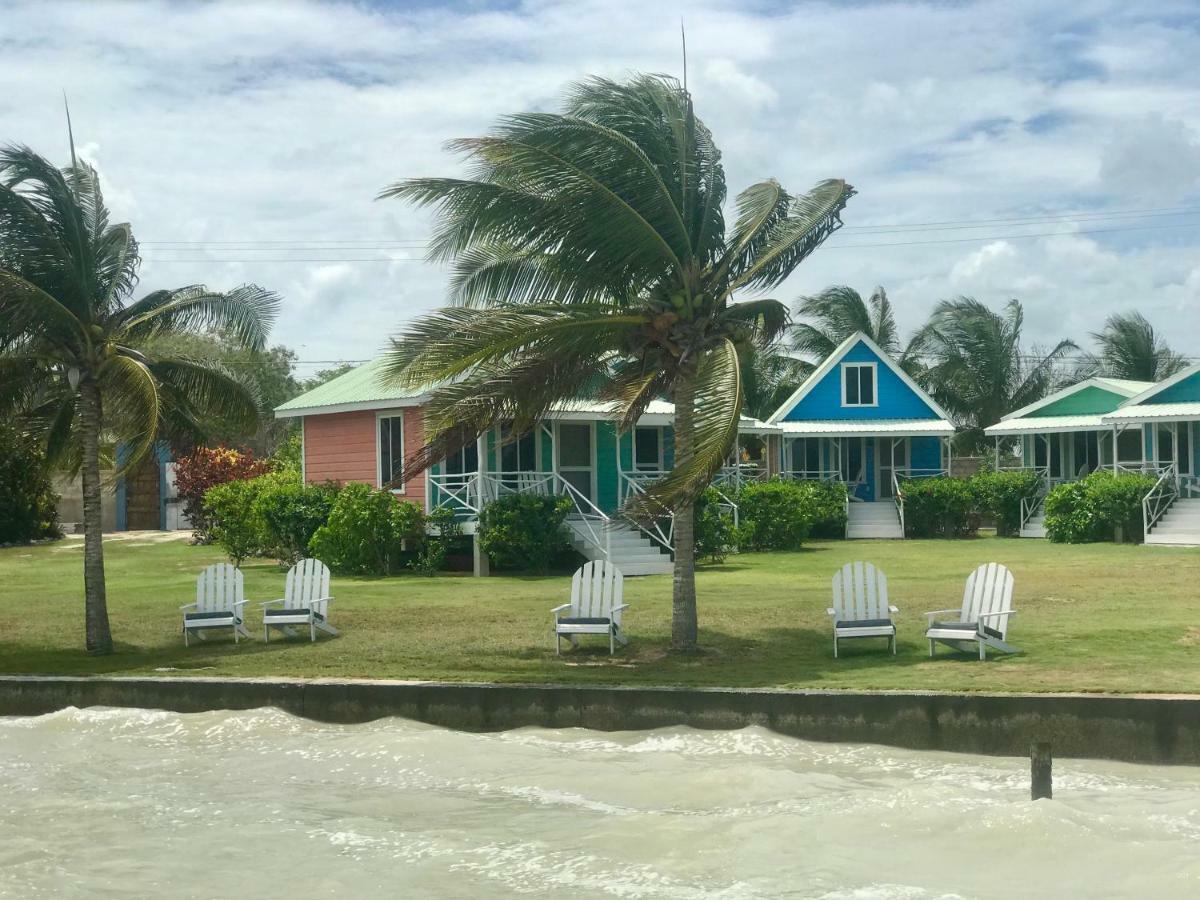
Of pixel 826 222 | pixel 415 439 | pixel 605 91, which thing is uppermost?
pixel 605 91

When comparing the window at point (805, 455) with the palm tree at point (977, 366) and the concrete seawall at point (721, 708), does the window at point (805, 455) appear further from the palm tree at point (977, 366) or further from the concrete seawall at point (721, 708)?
the concrete seawall at point (721, 708)

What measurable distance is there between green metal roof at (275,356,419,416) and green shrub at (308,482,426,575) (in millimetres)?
2129

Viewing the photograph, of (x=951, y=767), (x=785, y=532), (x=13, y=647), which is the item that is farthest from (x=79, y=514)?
(x=951, y=767)

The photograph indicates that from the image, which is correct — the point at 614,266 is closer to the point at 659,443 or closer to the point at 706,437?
the point at 706,437

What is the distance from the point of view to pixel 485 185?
14055mm

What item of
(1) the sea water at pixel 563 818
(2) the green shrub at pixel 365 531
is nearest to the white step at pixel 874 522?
(2) the green shrub at pixel 365 531

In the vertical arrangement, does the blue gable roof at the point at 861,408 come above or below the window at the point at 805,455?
above

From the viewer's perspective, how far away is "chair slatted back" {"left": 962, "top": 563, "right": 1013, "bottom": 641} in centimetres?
1388

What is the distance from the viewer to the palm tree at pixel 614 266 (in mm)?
13844

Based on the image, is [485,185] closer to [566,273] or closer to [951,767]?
[566,273]

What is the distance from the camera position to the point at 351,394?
28.8 meters

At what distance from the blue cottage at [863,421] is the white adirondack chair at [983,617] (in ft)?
80.4

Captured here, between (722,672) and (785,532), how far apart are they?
1767 cm

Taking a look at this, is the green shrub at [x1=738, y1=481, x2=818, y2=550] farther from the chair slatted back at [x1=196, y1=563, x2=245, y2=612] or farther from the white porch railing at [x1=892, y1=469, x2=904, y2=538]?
the chair slatted back at [x1=196, y1=563, x2=245, y2=612]
